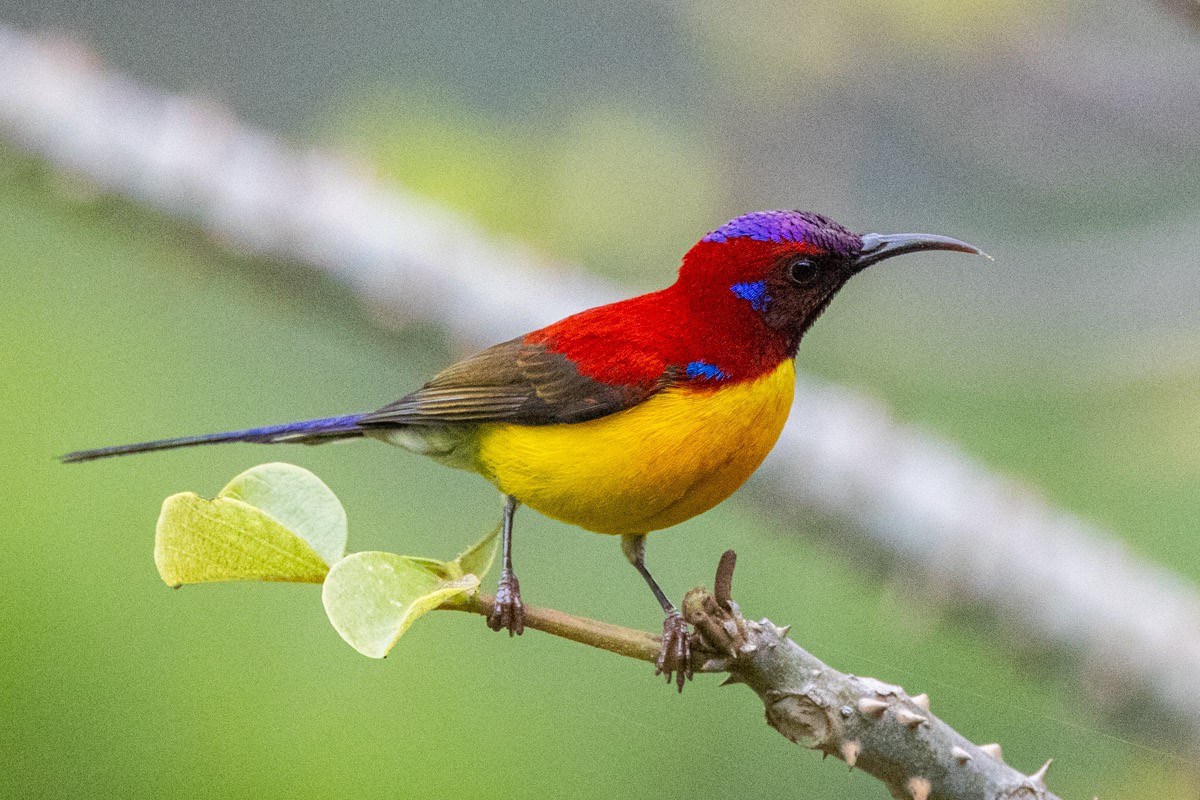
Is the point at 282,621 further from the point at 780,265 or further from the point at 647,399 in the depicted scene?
the point at 780,265

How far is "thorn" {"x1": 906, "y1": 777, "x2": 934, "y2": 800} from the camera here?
633 mm

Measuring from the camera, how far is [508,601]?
2.31 feet

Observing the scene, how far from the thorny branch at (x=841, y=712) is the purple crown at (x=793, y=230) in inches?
9.9

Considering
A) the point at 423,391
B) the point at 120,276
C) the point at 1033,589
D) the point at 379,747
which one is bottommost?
the point at 379,747

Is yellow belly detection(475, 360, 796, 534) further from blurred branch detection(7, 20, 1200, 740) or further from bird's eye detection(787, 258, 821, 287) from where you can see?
blurred branch detection(7, 20, 1200, 740)

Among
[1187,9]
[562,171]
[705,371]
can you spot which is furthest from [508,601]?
[562,171]

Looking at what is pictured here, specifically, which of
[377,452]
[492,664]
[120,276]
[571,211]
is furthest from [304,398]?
[492,664]

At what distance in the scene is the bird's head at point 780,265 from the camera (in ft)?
2.55

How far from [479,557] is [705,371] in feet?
0.82

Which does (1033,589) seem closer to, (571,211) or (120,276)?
(571,211)

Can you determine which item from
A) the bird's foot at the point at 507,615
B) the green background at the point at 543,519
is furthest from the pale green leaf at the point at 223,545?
the green background at the point at 543,519

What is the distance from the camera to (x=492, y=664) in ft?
5.93

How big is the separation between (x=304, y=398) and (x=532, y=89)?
987 mm

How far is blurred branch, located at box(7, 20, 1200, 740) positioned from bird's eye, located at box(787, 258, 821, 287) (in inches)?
27.5
